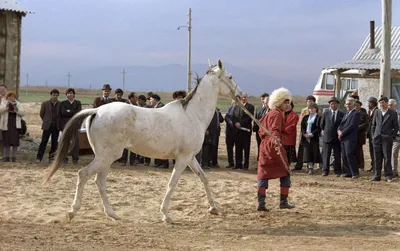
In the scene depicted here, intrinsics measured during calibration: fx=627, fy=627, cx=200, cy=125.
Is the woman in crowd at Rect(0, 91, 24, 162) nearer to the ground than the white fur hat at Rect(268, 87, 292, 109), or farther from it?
nearer to the ground

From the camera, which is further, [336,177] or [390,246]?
[336,177]

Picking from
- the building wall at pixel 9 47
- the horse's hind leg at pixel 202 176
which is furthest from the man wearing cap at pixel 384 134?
the building wall at pixel 9 47

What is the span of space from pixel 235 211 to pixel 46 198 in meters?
3.21

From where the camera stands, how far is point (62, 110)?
15.7 m

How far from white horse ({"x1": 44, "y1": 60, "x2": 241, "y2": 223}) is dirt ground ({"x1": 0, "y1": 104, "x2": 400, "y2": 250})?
59cm

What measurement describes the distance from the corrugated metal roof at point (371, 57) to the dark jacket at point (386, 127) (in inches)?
388

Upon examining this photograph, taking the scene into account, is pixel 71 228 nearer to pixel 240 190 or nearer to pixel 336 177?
pixel 240 190

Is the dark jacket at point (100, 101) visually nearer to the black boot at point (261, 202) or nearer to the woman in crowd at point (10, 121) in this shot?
the woman in crowd at point (10, 121)

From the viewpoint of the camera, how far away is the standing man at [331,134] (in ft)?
49.4

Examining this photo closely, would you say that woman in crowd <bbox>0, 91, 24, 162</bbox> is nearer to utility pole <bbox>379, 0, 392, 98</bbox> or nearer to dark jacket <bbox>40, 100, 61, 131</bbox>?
dark jacket <bbox>40, 100, 61, 131</bbox>

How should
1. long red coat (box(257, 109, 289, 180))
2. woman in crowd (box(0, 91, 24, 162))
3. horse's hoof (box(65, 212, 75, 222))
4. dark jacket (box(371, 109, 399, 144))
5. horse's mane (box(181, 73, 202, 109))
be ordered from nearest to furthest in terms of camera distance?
1. horse's hoof (box(65, 212, 75, 222))
2. horse's mane (box(181, 73, 202, 109))
3. long red coat (box(257, 109, 289, 180))
4. dark jacket (box(371, 109, 399, 144))
5. woman in crowd (box(0, 91, 24, 162))

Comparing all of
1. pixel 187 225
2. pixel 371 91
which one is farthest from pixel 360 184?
pixel 371 91

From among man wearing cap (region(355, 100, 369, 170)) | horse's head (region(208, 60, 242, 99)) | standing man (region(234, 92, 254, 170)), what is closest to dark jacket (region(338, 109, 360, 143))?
man wearing cap (region(355, 100, 369, 170))

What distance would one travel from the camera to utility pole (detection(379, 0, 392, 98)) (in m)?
16.7
